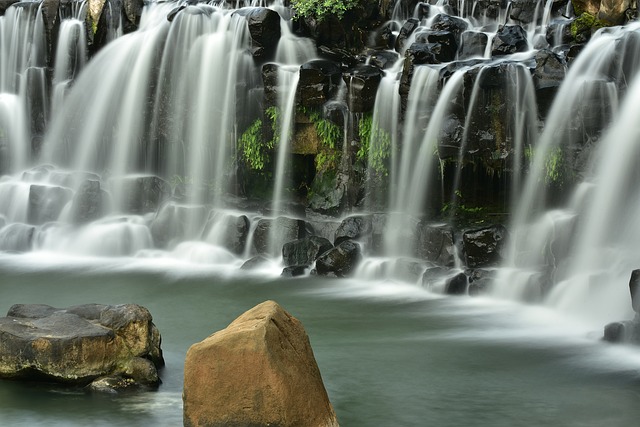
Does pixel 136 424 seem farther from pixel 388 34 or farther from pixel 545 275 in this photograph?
pixel 388 34

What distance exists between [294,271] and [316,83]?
4306mm

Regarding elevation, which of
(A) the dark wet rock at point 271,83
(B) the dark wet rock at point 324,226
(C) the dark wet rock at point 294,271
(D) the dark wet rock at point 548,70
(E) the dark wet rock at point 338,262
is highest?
(D) the dark wet rock at point 548,70

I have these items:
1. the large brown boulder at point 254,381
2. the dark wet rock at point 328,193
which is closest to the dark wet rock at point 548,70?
the dark wet rock at point 328,193

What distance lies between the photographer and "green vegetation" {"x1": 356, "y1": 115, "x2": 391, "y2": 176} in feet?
60.8

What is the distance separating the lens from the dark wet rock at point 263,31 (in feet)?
68.4

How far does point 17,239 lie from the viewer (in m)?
19.9

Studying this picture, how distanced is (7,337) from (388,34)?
13363mm

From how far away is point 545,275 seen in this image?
1479 cm

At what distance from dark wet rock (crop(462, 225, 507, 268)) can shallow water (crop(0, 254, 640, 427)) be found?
1.09 meters

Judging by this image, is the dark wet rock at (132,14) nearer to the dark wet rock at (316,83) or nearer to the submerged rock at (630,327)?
the dark wet rock at (316,83)

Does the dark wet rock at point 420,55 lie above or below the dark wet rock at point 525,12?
below

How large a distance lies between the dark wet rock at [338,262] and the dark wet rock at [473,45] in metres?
4.98

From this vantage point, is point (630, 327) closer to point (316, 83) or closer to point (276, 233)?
point (276, 233)

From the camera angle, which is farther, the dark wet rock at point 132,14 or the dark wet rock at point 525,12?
the dark wet rock at point 132,14
